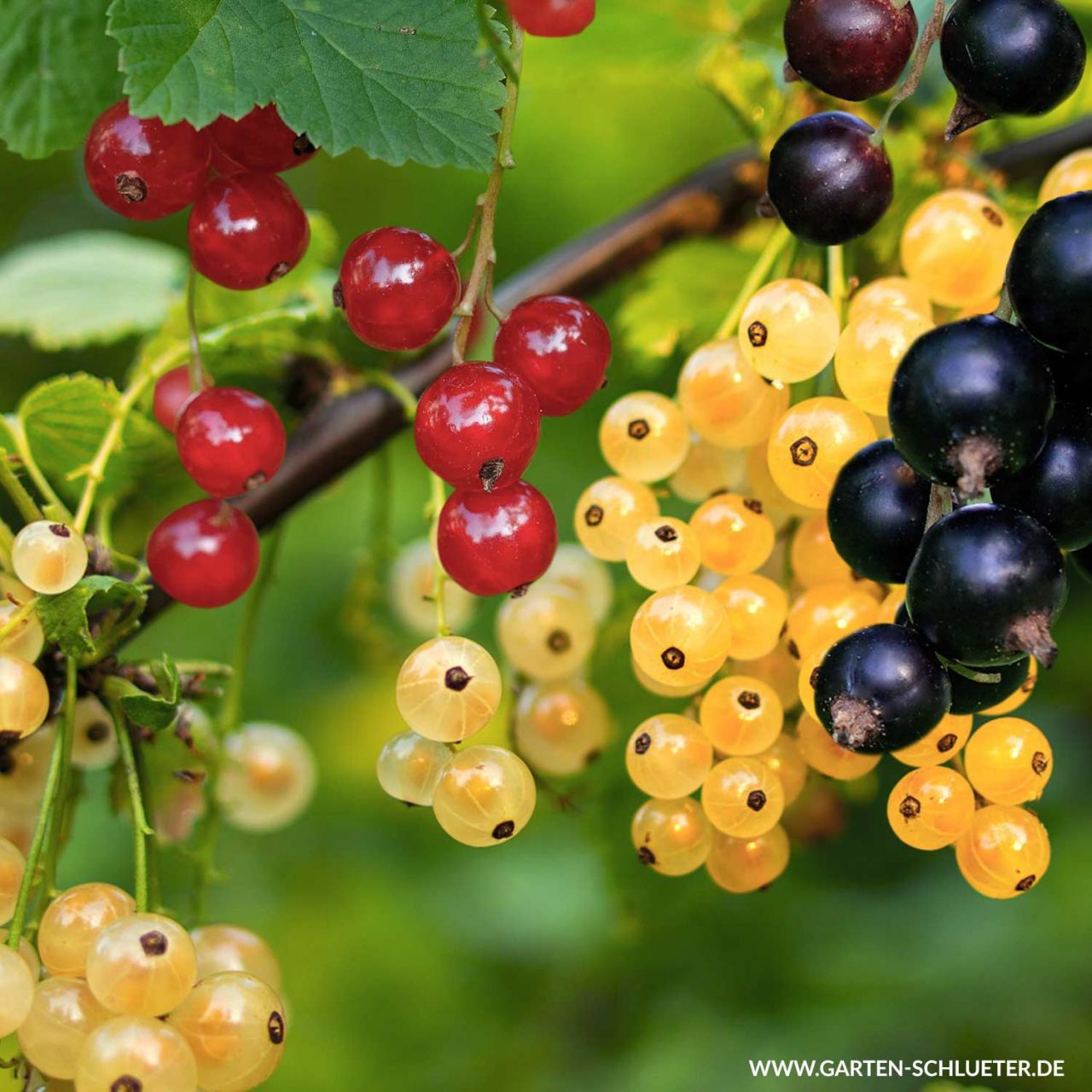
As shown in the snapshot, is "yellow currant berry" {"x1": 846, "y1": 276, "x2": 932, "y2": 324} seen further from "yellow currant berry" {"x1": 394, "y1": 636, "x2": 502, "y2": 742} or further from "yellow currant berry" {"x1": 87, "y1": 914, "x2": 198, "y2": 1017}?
"yellow currant berry" {"x1": 87, "y1": 914, "x2": 198, "y2": 1017}

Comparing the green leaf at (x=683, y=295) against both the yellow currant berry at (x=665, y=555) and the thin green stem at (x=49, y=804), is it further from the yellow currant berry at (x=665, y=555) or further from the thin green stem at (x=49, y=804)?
the thin green stem at (x=49, y=804)

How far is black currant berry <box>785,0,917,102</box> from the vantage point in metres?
0.55

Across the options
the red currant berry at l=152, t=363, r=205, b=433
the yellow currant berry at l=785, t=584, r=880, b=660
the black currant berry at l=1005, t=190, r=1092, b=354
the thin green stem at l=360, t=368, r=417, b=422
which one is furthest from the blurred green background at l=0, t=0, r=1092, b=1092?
the black currant berry at l=1005, t=190, r=1092, b=354

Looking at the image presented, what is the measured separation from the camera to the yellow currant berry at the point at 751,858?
2.28 feet

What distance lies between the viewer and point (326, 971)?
1.47 meters

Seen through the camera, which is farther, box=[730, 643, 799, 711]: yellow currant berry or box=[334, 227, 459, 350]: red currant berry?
box=[730, 643, 799, 711]: yellow currant berry

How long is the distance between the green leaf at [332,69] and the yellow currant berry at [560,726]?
390 millimetres

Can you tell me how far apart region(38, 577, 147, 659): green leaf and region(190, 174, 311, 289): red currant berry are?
0.16m

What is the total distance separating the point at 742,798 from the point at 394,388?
14.2 inches

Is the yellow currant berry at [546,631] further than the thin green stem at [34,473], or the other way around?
the yellow currant berry at [546,631]

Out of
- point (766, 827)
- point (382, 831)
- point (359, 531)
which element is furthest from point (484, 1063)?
point (766, 827)

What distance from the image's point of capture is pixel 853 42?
0.55 m

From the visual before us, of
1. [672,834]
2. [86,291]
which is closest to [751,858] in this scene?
[672,834]

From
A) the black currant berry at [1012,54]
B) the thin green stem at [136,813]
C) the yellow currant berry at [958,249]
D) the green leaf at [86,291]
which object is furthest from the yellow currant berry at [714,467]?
the green leaf at [86,291]
